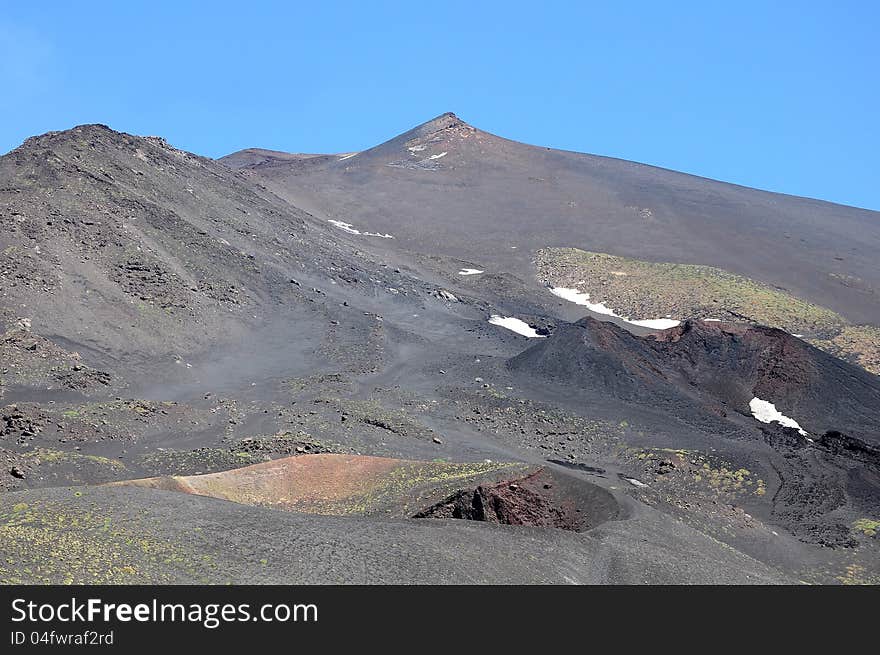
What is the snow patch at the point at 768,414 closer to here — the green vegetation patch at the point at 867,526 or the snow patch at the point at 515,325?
the green vegetation patch at the point at 867,526

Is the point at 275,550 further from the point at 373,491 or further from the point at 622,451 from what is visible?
the point at 622,451

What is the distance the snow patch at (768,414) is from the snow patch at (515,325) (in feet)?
55.3

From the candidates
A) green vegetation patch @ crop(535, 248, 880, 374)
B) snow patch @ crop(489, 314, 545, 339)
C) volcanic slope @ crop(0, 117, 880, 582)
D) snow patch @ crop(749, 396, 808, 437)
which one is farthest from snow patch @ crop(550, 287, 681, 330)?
snow patch @ crop(749, 396, 808, 437)

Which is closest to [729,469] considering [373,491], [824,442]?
[824,442]

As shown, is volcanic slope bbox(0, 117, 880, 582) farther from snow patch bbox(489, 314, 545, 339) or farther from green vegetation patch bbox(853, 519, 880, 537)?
snow patch bbox(489, 314, 545, 339)

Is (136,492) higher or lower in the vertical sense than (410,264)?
lower

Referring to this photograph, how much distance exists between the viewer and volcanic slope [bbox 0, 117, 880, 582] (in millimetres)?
15445

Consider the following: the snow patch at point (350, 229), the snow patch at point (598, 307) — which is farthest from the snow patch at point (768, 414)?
the snow patch at point (350, 229)

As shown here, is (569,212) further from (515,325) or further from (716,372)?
(716,372)

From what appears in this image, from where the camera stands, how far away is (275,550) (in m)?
14.2

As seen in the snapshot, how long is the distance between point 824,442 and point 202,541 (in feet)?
93.3

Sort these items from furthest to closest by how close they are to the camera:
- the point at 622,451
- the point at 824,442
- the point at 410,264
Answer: the point at 410,264 → the point at 824,442 → the point at 622,451
